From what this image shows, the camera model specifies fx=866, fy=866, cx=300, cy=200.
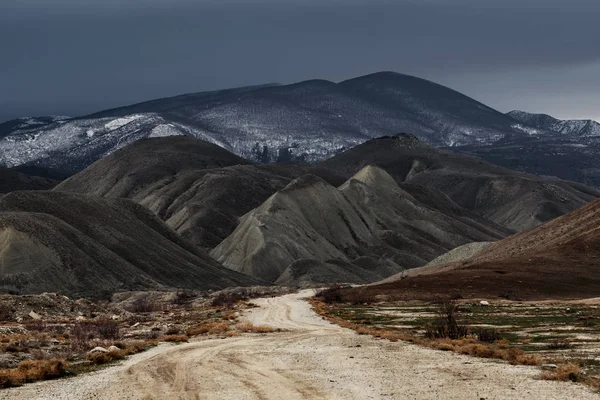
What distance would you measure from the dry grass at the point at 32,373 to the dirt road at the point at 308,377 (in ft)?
2.94

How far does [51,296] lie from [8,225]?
51279mm

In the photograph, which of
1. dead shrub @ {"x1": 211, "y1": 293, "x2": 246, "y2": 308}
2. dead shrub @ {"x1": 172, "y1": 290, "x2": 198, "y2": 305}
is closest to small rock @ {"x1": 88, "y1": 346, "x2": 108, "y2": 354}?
dead shrub @ {"x1": 211, "y1": 293, "x2": 246, "y2": 308}

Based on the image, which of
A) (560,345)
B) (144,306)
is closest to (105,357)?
(560,345)

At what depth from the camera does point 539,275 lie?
77.3m

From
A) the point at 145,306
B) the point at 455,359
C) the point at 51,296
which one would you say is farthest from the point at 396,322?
the point at 145,306

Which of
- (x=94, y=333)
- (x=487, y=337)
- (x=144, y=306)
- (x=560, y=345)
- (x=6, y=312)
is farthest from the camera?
(x=144, y=306)

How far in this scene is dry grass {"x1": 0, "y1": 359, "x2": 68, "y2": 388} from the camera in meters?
26.2

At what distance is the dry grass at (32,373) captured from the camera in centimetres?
2622

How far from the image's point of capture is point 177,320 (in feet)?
204

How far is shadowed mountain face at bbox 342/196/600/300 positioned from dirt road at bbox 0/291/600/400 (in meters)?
39.4

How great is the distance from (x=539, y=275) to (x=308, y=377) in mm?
55856

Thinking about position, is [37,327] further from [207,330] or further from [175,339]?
[175,339]

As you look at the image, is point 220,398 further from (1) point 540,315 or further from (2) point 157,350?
(1) point 540,315

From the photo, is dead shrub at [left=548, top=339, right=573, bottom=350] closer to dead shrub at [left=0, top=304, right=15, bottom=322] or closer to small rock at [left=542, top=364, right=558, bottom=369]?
small rock at [left=542, top=364, right=558, bottom=369]
